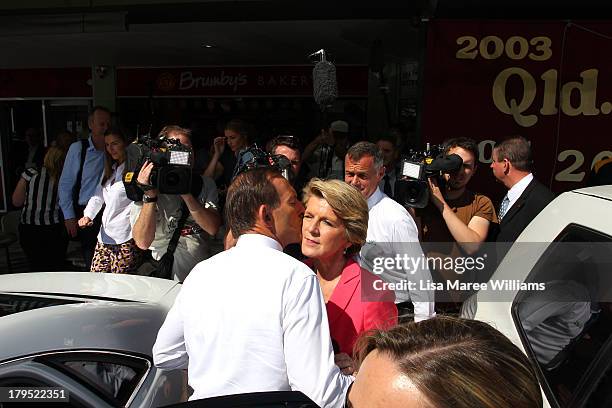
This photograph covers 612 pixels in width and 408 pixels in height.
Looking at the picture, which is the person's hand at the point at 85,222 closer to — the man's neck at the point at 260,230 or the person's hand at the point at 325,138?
the person's hand at the point at 325,138

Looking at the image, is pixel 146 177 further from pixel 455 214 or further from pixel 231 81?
pixel 231 81

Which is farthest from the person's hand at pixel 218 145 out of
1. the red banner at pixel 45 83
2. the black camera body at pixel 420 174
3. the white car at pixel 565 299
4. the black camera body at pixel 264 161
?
the red banner at pixel 45 83

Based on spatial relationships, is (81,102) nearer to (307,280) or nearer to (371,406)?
(307,280)

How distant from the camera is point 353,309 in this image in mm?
1999

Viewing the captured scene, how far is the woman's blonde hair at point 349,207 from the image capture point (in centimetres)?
214

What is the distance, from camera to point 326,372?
1.63 meters

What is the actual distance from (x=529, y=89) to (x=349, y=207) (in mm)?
3339

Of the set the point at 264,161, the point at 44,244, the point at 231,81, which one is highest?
the point at 231,81

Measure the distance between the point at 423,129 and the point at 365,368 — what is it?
4.14 meters

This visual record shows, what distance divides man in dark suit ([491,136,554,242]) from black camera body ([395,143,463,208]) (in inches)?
13.0

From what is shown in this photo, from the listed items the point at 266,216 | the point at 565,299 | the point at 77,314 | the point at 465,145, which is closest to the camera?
the point at 565,299

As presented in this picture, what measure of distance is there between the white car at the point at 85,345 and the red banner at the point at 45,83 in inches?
367

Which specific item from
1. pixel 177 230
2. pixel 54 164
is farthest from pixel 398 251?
pixel 54 164

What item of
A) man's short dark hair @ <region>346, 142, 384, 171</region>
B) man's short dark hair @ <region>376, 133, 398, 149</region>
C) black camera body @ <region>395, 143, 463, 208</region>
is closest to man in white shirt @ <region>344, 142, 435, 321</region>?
man's short dark hair @ <region>346, 142, 384, 171</region>
